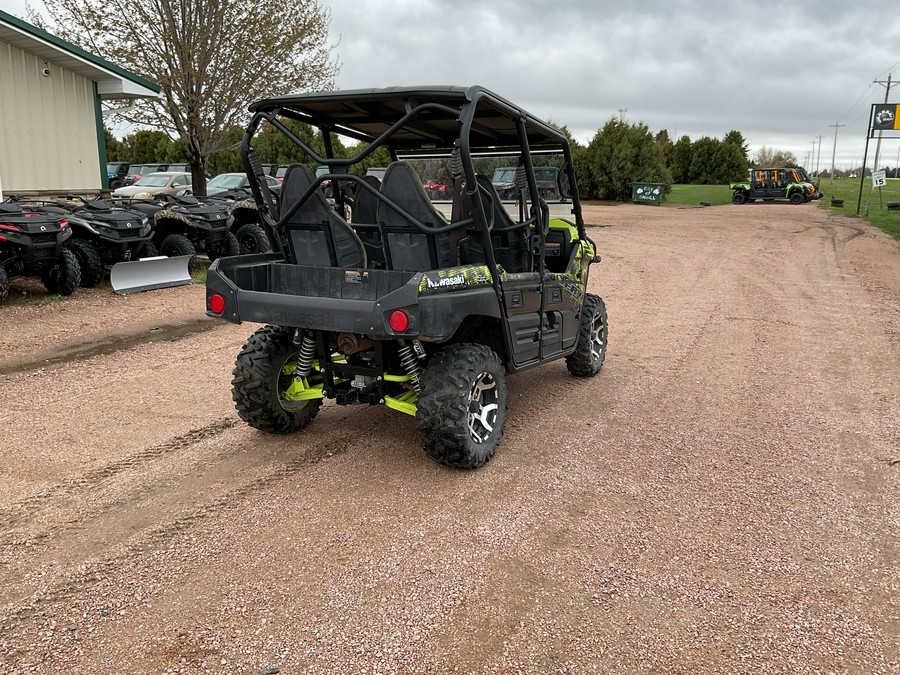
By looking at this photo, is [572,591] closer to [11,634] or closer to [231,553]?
[231,553]

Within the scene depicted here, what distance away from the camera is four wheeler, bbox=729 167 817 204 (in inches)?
1358

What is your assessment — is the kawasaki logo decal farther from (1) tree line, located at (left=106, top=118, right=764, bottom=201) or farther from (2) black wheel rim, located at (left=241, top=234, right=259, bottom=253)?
(1) tree line, located at (left=106, top=118, right=764, bottom=201)

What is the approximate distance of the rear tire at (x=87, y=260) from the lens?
32.4ft

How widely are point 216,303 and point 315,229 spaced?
0.73 metres

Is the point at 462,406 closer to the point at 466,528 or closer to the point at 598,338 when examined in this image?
the point at 466,528

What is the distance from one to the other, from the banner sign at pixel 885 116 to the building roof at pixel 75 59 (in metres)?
25.5

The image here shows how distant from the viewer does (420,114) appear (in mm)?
4359

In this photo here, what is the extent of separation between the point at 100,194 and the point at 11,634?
42.5ft

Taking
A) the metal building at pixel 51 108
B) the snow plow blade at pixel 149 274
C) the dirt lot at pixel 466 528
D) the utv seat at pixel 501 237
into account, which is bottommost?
the dirt lot at pixel 466 528

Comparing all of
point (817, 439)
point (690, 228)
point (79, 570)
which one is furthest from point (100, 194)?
point (690, 228)

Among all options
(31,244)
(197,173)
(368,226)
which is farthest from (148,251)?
(368,226)

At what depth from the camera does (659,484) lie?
4.00 meters

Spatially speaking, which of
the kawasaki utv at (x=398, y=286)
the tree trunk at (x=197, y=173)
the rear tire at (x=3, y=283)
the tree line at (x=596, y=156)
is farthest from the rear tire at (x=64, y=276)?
the tree line at (x=596, y=156)

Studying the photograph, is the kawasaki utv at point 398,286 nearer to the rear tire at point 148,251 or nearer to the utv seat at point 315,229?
the utv seat at point 315,229
